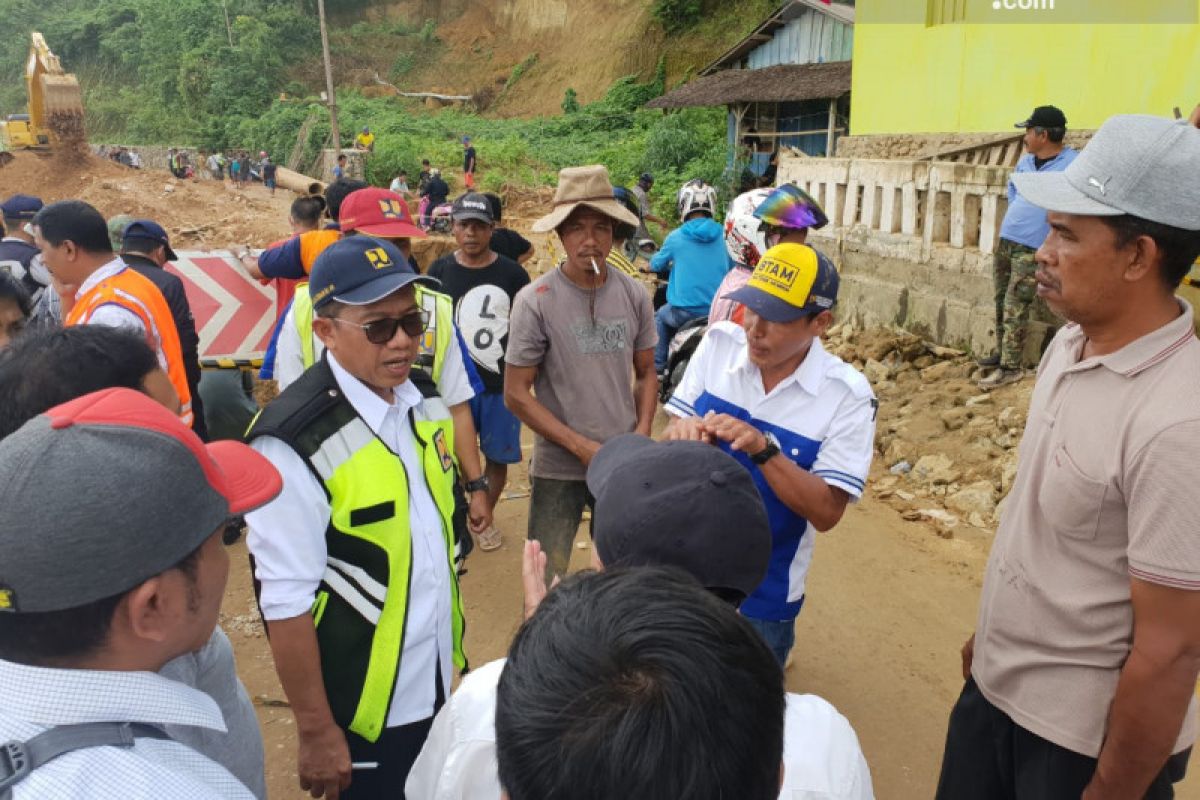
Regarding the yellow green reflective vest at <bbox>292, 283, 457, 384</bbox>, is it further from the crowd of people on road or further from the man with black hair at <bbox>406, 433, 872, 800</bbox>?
the man with black hair at <bbox>406, 433, 872, 800</bbox>

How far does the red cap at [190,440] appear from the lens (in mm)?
1246

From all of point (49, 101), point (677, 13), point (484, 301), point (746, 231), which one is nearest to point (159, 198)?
point (49, 101)

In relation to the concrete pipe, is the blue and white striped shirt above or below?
above

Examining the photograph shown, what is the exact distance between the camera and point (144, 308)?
362 centimetres

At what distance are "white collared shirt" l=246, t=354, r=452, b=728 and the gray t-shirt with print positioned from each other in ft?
3.54

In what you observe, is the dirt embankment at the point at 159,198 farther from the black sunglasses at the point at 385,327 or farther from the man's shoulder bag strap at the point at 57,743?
the man's shoulder bag strap at the point at 57,743

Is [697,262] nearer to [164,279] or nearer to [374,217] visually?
[374,217]

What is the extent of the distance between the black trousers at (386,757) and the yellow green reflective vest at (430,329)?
1.48 m

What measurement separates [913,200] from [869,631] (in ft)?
15.9

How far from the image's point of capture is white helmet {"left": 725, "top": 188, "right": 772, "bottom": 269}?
4.22 meters

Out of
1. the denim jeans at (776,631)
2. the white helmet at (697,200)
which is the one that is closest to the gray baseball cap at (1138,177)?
the denim jeans at (776,631)

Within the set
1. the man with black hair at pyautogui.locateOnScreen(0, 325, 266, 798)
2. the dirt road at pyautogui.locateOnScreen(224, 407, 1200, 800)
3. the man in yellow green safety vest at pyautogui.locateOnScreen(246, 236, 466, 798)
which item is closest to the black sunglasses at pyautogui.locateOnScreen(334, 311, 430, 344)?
the man in yellow green safety vest at pyautogui.locateOnScreen(246, 236, 466, 798)

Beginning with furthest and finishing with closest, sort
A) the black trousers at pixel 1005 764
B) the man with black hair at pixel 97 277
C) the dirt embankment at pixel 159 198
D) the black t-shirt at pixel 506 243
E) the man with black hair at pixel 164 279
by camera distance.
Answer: the dirt embankment at pixel 159 198 < the black t-shirt at pixel 506 243 < the man with black hair at pixel 164 279 < the man with black hair at pixel 97 277 < the black trousers at pixel 1005 764

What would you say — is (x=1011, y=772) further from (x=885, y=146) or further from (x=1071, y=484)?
(x=885, y=146)
